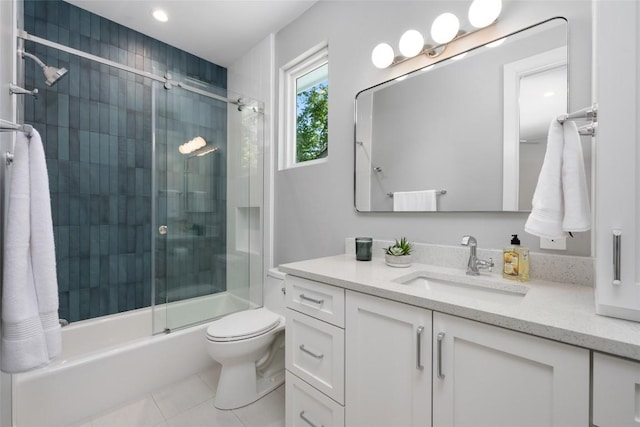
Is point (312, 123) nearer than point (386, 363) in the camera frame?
No

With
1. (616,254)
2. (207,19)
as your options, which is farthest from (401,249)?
(207,19)

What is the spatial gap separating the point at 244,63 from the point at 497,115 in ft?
7.90

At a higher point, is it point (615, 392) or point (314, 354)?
point (615, 392)

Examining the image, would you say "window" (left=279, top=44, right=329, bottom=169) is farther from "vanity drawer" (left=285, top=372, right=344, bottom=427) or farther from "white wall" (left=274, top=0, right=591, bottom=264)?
"vanity drawer" (left=285, top=372, right=344, bottom=427)

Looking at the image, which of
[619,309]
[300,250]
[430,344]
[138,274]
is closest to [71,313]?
[138,274]

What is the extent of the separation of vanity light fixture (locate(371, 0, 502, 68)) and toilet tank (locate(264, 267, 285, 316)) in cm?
160

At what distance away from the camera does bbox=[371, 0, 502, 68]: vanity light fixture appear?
1.24 meters

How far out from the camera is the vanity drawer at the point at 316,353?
1.11 meters

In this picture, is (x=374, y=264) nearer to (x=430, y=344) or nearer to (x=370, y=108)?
(x=430, y=344)

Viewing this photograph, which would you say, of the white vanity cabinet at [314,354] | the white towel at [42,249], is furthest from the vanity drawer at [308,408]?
the white towel at [42,249]

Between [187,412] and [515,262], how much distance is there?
6.13 ft

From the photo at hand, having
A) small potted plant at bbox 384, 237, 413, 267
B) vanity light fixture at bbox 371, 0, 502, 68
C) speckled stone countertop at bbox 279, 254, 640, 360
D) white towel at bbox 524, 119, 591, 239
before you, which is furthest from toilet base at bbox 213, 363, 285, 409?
vanity light fixture at bbox 371, 0, 502, 68

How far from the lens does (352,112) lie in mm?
1822

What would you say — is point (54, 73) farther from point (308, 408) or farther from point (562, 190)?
point (562, 190)
